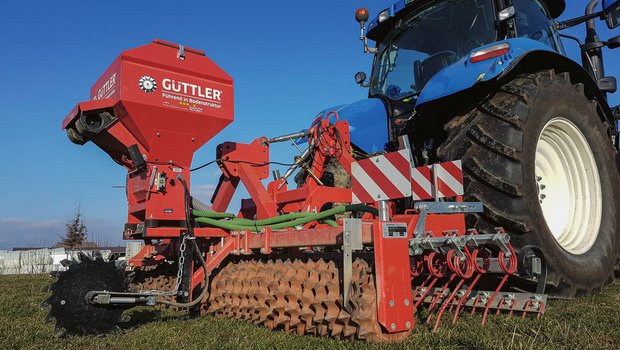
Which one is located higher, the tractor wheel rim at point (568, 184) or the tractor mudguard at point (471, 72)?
the tractor mudguard at point (471, 72)

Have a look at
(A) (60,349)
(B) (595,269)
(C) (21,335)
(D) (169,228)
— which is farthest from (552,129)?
(C) (21,335)

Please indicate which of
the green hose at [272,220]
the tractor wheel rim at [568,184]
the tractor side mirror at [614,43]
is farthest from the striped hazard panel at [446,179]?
the tractor side mirror at [614,43]

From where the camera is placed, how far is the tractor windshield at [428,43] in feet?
14.5

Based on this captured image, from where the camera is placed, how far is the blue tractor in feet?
10.2

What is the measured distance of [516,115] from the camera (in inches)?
126

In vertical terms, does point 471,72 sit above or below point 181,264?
above

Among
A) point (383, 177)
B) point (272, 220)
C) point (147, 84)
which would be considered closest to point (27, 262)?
point (147, 84)

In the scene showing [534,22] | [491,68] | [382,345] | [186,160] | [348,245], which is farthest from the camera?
[534,22]

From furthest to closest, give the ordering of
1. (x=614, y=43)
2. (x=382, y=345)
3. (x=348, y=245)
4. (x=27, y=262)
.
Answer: (x=27, y=262), (x=614, y=43), (x=348, y=245), (x=382, y=345)

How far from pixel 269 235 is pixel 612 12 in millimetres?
3943

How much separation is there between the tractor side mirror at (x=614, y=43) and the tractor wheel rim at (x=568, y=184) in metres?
1.76

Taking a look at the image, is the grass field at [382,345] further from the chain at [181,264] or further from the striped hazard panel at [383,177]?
the striped hazard panel at [383,177]

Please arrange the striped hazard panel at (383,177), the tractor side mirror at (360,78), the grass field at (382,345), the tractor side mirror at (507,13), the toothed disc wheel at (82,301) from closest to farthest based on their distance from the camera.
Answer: the grass field at (382,345) → the toothed disc wheel at (82,301) → the striped hazard panel at (383,177) → the tractor side mirror at (507,13) → the tractor side mirror at (360,78)

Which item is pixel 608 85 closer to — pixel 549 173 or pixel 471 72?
pixel 549 173
